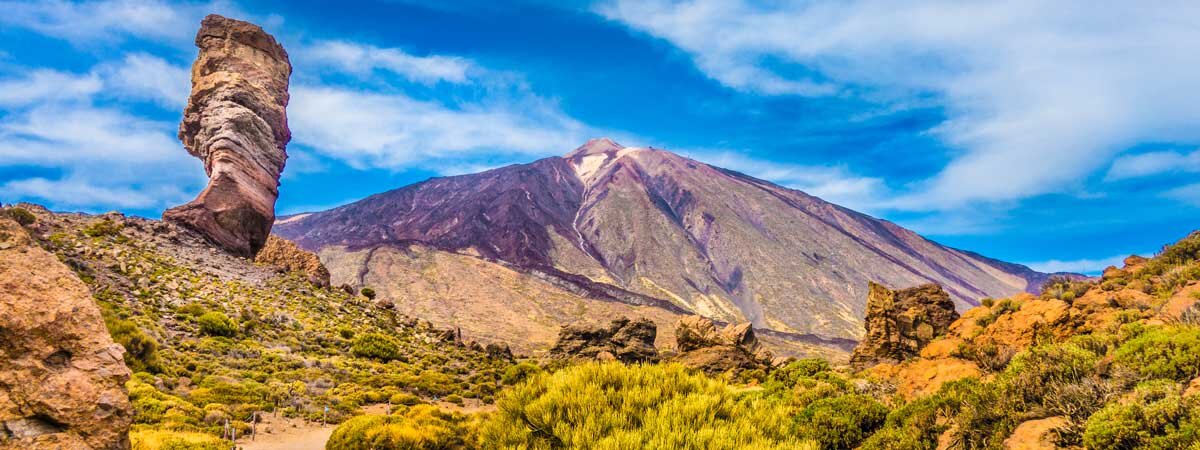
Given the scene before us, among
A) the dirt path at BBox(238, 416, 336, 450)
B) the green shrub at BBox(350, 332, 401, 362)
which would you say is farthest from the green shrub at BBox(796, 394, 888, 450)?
the green shrub at BBox(350, 332, 401, 362)

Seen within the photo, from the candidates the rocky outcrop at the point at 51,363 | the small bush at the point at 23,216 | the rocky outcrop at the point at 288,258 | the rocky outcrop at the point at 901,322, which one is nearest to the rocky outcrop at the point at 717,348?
the rocky outcrop at the point at 901,322

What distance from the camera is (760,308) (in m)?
161

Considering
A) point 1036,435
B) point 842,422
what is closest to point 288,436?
point 842,422

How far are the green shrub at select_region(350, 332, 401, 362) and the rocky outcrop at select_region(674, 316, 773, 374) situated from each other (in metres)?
18.4

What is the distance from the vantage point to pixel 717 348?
1420 inches

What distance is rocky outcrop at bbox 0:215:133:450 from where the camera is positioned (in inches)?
210

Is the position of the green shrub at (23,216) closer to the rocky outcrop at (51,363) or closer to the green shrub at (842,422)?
the rocky outcrop at (51,363)

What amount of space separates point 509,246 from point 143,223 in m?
137

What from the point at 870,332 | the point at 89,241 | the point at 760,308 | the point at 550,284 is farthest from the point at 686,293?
the point at 89,241

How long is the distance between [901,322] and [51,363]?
32.8m

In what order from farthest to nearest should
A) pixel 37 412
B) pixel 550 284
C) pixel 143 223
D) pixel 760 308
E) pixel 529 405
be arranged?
pixel 760 308
pixel 550 284
pixel 143 223
pixel 529 405
pixel 37 412

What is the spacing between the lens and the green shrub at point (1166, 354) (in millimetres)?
6941

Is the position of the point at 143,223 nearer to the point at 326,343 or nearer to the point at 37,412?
the point at 326,343

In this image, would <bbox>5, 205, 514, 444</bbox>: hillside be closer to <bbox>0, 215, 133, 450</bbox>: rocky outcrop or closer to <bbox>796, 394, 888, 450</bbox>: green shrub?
<bbox>0, 215, 133, 450</bbox>: rocky outcrop
